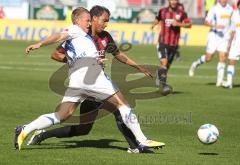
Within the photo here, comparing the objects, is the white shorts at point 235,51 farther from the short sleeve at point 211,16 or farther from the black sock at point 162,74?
the black sock at point 162,74

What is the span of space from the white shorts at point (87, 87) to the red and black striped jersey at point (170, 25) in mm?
11040

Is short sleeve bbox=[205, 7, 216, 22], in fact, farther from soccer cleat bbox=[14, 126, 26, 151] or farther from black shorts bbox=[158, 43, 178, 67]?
soccer cleat bbox=[14, 126, 26, 151]

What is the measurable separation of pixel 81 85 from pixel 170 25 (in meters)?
11.3

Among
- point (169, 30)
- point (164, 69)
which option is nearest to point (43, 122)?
point (164, 69)

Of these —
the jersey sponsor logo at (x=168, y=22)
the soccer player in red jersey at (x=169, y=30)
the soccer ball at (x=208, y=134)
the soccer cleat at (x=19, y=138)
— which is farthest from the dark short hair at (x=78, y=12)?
the jersey sponsor logo at (x=168, y=22)

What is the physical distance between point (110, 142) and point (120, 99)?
4.90 feet

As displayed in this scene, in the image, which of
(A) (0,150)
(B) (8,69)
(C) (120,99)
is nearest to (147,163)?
(C) (120,99)

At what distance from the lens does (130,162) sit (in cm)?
1052

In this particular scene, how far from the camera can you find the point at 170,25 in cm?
2220

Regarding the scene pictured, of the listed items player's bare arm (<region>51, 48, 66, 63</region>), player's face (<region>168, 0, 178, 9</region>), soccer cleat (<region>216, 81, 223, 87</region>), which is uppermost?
player's bare arm (<region>51, 48, 66, 63</region>)

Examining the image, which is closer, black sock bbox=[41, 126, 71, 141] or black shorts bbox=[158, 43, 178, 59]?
black sock bbox=[41, 126, 71, 141]

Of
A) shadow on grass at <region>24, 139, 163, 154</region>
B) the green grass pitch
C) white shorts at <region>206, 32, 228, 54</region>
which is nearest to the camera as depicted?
the green grass pitch

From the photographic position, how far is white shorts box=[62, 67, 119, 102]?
36.7 feet

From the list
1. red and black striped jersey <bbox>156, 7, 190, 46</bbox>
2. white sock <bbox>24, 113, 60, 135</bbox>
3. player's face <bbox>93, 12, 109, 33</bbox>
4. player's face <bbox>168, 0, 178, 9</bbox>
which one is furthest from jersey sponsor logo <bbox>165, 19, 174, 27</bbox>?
white sock <bbox>24, 113, 60, 135</bbox>
